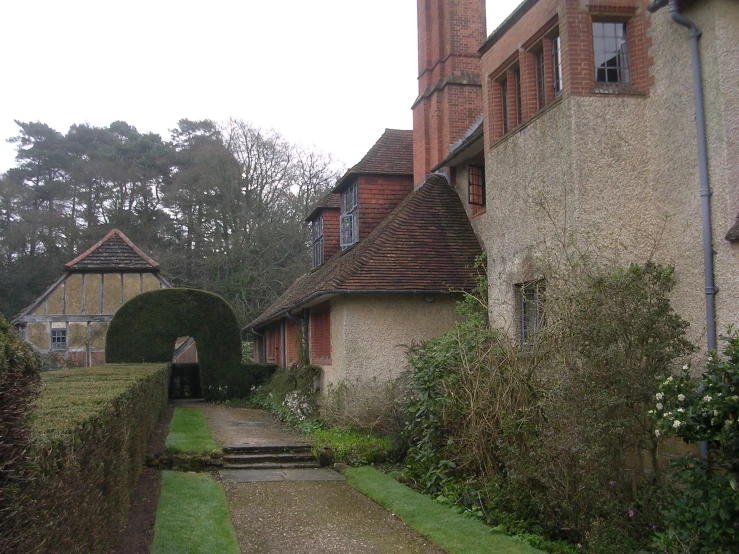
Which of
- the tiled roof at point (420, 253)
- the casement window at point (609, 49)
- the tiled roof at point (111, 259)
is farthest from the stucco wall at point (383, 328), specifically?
the tiled roof at point (111, 259)

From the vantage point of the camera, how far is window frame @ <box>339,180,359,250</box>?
18219 millimetres

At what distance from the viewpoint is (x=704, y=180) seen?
25.4 feet

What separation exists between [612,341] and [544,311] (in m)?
1.38

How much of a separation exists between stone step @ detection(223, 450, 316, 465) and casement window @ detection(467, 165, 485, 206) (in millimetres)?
6583

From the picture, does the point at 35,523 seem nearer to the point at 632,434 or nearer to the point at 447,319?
the point at 632,434

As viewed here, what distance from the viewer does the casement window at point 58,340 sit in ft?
93.5

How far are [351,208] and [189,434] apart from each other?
776 centimetres

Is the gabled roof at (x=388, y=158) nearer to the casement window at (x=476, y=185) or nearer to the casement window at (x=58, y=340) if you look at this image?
the casement window at (x=476, y=185)

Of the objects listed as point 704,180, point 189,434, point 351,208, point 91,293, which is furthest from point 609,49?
point 91,293

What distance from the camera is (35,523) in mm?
3176

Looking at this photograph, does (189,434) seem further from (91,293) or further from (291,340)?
(91,293)

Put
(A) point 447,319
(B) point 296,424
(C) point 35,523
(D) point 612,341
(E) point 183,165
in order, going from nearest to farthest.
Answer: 1. (C) point 35,523
2. (D) point 612,341
3. (A) point 447,319
4. (B) point 296,424
5. (E) point 183,165

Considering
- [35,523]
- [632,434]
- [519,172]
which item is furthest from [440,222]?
[35,523]

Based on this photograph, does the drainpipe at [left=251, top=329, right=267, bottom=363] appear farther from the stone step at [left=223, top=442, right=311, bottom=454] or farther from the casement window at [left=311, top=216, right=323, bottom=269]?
the stone step at [left=223, top=442, right=311, bottom=454]
